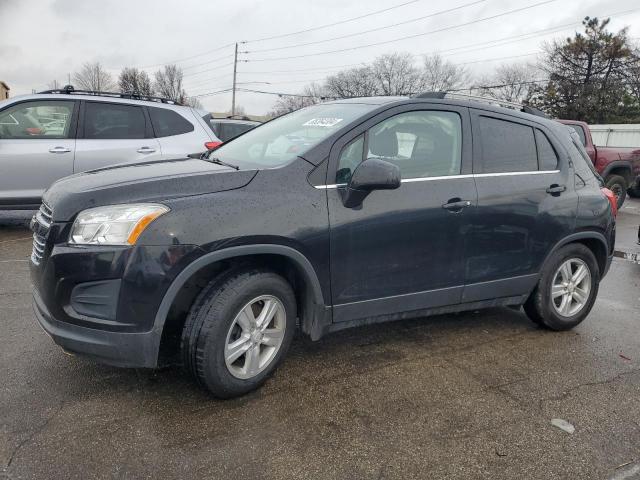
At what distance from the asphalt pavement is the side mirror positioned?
120 cm

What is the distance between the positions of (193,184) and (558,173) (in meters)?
2.88

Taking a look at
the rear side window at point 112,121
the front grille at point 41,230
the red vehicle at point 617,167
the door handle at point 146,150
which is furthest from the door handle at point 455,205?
the red vehicle at point 617,167

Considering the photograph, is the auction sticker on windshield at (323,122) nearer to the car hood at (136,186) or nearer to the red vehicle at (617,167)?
the car hood at (136,186)

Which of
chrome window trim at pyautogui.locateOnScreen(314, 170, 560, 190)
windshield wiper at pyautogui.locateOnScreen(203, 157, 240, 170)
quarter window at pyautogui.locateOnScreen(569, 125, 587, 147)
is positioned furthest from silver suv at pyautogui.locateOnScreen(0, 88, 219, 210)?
quarter window at pyautogui.locateOnScreen(569, 125, 587, 147)

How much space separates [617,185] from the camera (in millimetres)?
12516

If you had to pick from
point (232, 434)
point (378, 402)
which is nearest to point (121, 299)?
point (232, 434)

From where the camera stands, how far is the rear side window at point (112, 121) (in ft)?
22.6

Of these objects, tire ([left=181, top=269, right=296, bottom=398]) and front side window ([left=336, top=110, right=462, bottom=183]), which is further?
front side window ([left=336, top=110, right=462, bottom=183])

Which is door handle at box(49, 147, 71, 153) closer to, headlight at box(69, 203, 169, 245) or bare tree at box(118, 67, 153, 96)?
headlight at box(69, 203, 169, 245)

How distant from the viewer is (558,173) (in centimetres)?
409

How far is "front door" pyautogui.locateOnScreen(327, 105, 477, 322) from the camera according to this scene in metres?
3.12

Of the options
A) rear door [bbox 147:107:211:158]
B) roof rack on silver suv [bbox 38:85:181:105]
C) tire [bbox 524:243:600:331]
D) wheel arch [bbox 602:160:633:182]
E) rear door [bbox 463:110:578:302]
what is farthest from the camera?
wheel arch [bbox 602:160:633:182]

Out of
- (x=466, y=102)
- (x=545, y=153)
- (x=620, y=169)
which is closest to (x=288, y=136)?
(x=466, y=102)

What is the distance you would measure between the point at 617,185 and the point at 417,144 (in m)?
11.1
